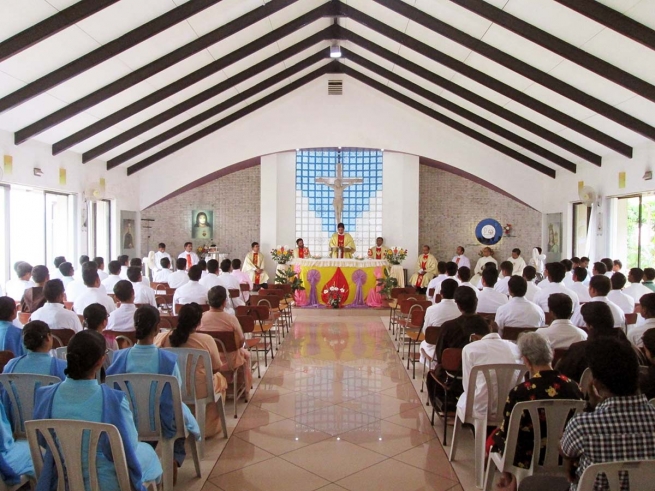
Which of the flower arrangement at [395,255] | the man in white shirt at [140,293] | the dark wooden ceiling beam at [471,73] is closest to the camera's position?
the man in white shirt at [140,293]

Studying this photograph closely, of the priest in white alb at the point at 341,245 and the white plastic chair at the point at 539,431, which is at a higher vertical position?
the priest in white alb at the point at 341,245

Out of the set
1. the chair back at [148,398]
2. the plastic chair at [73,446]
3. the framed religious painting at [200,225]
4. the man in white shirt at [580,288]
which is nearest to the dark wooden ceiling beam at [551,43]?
the man in white shirt at [580,288]

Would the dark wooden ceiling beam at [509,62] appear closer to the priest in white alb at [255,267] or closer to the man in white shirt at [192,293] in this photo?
the man in white shirt at [192,293]

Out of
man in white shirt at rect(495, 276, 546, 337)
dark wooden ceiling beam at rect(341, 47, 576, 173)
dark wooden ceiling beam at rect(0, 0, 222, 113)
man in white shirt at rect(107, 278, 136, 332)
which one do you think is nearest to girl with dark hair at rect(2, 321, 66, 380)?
man in white shirt at rect(107, 278, 136, 332)

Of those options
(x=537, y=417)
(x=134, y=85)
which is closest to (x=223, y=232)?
(x=134, y=85)

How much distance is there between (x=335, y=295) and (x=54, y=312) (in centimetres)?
748

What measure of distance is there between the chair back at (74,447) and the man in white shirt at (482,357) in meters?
2.26

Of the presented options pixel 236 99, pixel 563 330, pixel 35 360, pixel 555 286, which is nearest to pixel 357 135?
pixel 236 99

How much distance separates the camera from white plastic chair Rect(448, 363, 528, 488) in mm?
3697

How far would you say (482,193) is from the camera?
15.3 metres

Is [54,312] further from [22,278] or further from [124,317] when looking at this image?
[22,278]

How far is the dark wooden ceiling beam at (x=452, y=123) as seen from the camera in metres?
14.0

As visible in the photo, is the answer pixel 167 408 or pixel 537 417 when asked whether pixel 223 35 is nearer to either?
pixel 167 408

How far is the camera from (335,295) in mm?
11961
